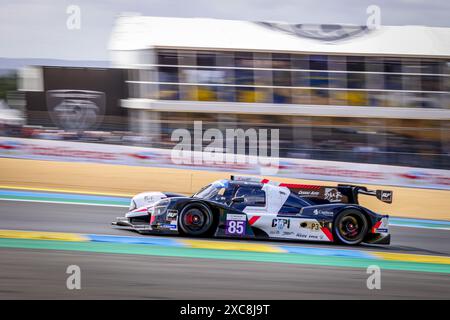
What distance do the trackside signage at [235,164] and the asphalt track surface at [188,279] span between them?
899 centimetres

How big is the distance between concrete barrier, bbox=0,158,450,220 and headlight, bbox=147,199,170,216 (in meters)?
6.70

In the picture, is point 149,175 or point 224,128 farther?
point 224,128

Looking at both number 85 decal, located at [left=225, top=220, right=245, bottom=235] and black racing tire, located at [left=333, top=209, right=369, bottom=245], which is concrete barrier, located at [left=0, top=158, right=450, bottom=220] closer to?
black racing tire, located at [left=333, top=209, right=369, bottom=245]

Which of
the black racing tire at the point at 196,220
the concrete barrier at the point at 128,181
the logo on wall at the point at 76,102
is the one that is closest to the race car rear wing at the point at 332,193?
the black racing tire at the point at 196,220

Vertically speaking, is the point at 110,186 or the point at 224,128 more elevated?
the point at 224,128

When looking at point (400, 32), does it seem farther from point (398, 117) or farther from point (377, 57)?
point (398, 117)

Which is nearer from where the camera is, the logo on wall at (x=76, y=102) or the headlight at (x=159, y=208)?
the headlight at (x=159, y=208)

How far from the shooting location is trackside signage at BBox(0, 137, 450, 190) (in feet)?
56.2

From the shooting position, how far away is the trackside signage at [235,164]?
17.1 m

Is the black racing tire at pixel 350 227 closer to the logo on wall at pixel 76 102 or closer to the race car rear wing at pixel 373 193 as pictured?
the race car rear wing at pixel 373 193

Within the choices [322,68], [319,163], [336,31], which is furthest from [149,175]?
[336,31]

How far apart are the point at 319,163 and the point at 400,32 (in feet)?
50.1

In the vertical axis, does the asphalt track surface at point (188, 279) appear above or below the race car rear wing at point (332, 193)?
below
